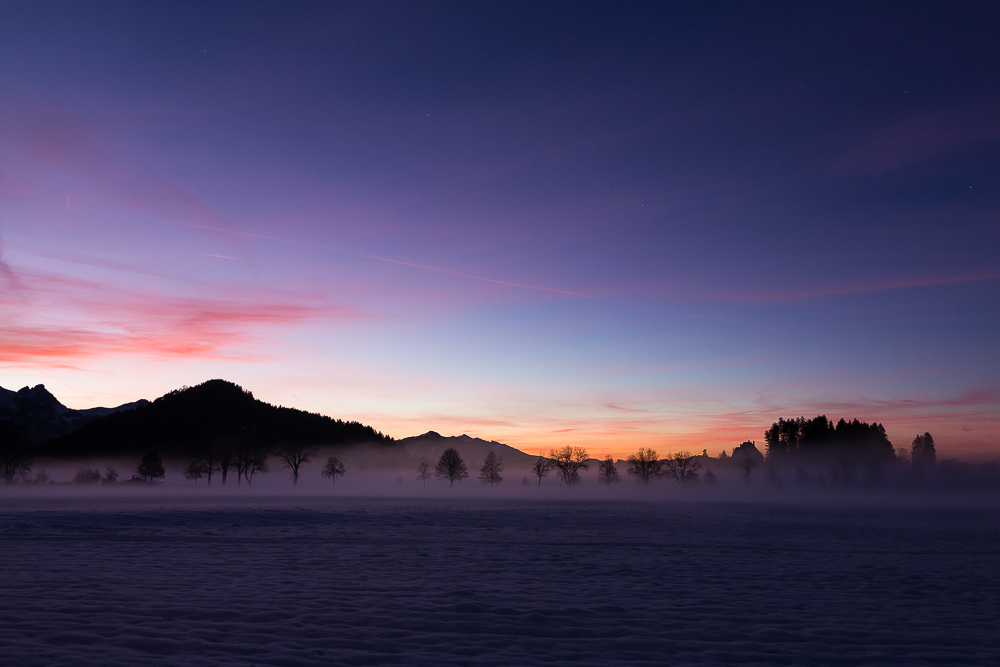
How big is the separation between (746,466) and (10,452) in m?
190

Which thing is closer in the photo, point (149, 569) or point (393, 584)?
point (393, 584)

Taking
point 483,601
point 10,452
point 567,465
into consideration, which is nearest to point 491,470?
point 567,465

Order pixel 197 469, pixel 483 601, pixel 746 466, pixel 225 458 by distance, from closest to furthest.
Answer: pixel 483 601 < pixel 225 458 < pixel 197 469 < pixel 746 466

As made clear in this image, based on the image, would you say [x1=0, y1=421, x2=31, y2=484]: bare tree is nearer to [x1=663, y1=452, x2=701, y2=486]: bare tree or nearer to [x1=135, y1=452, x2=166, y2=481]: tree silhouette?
[x1=135, y1=452, x2=166, y2=481]: tree silhouette

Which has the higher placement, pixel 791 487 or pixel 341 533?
pixel 341 533

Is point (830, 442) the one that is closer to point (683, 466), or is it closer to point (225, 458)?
point (683, 466)

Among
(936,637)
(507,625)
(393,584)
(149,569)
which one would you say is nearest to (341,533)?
(149,569)

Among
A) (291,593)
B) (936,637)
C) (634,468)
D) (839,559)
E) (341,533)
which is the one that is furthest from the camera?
(634,468)

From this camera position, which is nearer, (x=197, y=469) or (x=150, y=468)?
(x=197, y=469)

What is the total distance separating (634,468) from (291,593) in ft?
570

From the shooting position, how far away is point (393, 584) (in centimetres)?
1527

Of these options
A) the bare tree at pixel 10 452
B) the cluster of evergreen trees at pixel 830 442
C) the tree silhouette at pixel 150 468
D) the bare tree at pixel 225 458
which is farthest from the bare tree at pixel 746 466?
the bare tree at pixel 10 452

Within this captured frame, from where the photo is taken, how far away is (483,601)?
13.2 meters

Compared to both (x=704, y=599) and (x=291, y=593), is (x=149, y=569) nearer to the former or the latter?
(x=291, y=593)
